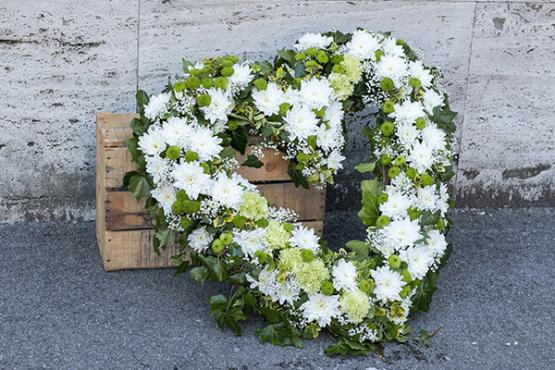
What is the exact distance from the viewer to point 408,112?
4516 mm

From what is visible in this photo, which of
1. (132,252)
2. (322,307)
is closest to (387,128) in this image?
(322,307)

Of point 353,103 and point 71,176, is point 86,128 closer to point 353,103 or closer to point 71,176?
point 71,176

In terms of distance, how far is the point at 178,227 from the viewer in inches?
169

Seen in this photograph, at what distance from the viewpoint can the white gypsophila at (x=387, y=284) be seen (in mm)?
4195

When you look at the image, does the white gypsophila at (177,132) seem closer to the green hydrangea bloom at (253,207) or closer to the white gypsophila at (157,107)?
the white gypsophila at (157,107)

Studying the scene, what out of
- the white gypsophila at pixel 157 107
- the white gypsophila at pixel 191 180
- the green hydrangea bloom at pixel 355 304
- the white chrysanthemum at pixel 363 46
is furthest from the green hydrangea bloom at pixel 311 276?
the white chrysanthemum at pixel 363 46

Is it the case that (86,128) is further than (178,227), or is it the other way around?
(86,128)

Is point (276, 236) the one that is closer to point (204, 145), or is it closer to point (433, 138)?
point (204, 145)

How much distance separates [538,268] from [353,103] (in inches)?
47.3

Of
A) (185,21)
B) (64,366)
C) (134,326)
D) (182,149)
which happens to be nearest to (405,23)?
(185,21)

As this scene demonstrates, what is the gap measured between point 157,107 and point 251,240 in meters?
0.67

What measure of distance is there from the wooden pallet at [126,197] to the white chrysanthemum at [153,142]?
0.28m

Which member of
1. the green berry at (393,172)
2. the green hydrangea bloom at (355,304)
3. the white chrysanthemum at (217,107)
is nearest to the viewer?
the green hydrangea bloom at (355,304)

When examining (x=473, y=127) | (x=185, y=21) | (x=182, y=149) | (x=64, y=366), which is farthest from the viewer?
(x=473, y=127)
